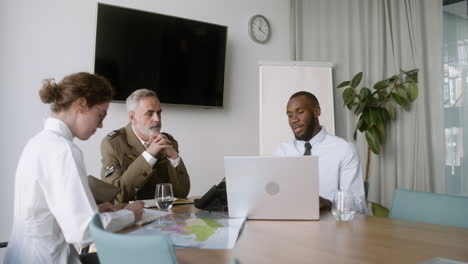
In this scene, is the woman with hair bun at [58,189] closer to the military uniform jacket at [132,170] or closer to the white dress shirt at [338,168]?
the military uniform jacket at [132,170]

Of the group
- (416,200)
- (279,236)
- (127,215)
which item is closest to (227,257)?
(279,236)

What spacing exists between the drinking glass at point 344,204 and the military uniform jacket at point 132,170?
3.85ft

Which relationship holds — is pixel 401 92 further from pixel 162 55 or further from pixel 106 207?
pixel 106 207

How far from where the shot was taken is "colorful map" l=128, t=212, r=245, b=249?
125cm

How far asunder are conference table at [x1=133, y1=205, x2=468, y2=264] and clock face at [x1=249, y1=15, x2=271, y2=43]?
3.36 m

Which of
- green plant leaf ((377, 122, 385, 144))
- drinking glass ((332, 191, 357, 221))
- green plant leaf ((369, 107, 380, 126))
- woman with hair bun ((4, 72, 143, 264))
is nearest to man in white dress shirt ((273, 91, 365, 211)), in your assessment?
drinking glass ((332, 191, 357, 221))

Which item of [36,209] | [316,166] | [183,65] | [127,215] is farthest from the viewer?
[183,65]

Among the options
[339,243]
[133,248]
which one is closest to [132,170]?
[339,243]

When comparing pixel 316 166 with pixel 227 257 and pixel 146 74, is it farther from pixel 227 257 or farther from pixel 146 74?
pixel 146 74

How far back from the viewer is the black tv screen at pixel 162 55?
3.54m

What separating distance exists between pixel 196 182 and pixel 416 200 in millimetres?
2650

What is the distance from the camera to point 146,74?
3.76 metres

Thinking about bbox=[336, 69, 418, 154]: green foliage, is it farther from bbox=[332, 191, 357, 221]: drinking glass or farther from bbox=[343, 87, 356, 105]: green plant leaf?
bbox=[332, 191, 357, 221]: drinking glass

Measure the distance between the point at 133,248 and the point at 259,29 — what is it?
165 inches
